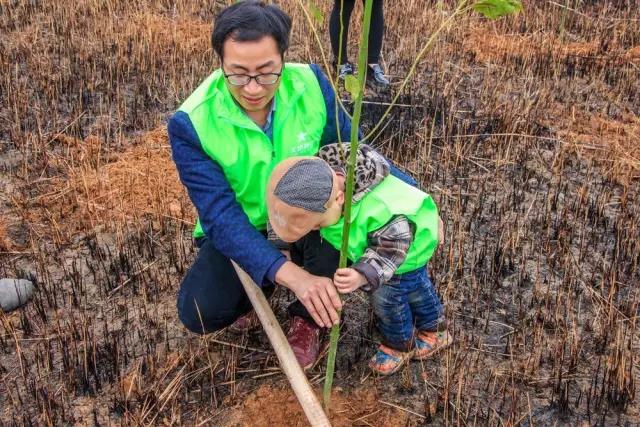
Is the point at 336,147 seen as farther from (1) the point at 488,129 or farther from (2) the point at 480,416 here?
(1) the point at 488,129

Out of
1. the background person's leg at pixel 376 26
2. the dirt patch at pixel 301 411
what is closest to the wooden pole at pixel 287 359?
the dirt patch at pixel 301 411

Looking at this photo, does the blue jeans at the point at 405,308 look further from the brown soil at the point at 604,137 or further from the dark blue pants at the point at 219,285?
the brown soil at the point at 604,137

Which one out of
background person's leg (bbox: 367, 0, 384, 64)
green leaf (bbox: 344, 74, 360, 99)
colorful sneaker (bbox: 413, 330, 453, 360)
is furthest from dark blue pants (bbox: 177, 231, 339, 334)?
background person's leg (bbox: 367, 0, 384, 64)

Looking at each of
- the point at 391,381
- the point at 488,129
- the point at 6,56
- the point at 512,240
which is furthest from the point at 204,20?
the point at 391,381

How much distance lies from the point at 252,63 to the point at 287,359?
78cm

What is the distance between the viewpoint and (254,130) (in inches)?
72.6

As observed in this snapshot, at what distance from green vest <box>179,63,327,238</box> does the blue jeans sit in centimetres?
45

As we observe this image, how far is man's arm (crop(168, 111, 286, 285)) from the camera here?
178 cm

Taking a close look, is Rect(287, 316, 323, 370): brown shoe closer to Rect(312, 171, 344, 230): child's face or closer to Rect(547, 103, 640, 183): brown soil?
Rect(312, 171, 344, 230): child's face

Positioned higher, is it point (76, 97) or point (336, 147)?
point (336, 147)

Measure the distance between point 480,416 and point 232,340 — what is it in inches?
32.6

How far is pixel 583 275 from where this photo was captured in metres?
2.47

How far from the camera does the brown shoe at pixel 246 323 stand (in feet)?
7.26

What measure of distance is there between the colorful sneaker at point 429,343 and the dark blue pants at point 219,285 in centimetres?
35
